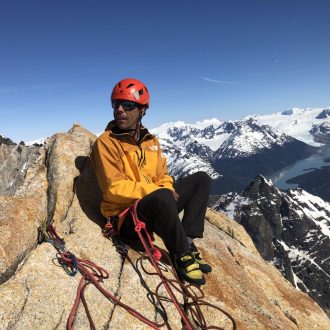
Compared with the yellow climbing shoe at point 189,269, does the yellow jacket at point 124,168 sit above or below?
above

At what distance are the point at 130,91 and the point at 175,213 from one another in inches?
175

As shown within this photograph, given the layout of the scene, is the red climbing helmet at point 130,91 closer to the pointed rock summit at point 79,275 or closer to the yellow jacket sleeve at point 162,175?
the yellow jacket sleeve at point 162,175

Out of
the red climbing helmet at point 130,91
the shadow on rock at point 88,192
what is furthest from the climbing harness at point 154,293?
the red climbing helmet at point 130,91

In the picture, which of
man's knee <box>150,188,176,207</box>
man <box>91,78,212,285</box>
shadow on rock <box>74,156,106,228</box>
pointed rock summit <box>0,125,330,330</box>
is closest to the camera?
pointed rock summit <box>0,125,330,330</box>

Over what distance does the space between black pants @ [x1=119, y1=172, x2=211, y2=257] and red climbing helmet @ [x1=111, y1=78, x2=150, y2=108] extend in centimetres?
313

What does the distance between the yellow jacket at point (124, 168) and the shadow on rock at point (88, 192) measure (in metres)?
1.42

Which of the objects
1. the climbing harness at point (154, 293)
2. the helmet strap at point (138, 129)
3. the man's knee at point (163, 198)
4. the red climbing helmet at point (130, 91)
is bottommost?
the climbing harness at point (154, 293)

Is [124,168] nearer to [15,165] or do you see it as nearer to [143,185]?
[143,185]

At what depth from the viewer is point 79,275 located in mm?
10031

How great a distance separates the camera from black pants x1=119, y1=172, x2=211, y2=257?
10688 mm

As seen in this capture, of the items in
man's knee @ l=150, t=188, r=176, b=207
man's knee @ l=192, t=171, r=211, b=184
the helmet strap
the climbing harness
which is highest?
the helmet strap

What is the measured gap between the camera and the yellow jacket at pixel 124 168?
11203 millimetres

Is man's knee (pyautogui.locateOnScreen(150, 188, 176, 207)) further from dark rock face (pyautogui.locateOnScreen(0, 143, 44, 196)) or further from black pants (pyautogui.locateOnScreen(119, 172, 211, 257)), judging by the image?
dark rock face (pyautogui.locateOnScreen(0, 143, 44, 196))

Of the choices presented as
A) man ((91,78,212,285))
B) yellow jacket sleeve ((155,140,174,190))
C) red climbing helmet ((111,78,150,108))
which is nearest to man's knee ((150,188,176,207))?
man ((91,78,212,285))
